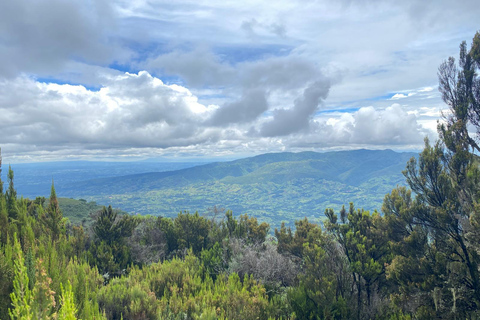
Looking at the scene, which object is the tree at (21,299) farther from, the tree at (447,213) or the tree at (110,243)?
the tree at (110,243)

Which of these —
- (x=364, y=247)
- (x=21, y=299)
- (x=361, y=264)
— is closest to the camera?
(x=21, y=299)

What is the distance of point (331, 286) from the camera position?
Result: 35.0 ft

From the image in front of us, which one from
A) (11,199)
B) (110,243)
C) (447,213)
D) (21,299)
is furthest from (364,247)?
(110,243)

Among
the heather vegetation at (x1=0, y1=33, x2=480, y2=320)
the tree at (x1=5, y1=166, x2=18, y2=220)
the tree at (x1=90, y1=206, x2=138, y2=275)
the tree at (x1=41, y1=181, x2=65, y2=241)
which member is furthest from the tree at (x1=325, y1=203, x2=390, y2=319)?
the tree at (x1=5, y1=166, x2=18, y2=220)

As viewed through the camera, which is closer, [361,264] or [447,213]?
[447,213]

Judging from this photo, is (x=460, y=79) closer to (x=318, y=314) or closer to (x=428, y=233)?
(x=428, y=233)

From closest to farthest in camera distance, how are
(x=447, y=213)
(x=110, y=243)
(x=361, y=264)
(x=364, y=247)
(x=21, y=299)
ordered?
(x=21, y=299)
(x=447, y=213)
(x=361, y=264)
(x=364, y=247)
(x=110, y=243)

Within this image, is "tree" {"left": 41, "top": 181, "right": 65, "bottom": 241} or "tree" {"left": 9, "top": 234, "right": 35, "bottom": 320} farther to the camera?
"tree" {"left": 41, "top": 181, "right": 65, "bottom": 241}

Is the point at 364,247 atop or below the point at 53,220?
below

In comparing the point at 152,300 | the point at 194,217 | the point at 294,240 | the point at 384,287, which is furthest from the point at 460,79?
the point at 194,217

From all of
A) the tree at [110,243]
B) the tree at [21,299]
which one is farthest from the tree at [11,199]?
the tree at [110,243]

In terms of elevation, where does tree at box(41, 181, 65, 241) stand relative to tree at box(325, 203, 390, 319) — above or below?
above

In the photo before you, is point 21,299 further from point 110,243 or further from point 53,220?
point 110,243

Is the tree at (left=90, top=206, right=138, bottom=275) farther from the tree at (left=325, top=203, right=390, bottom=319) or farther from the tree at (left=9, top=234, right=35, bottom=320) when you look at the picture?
the tree at (left=325, top=203, right=390, bottom=319)
